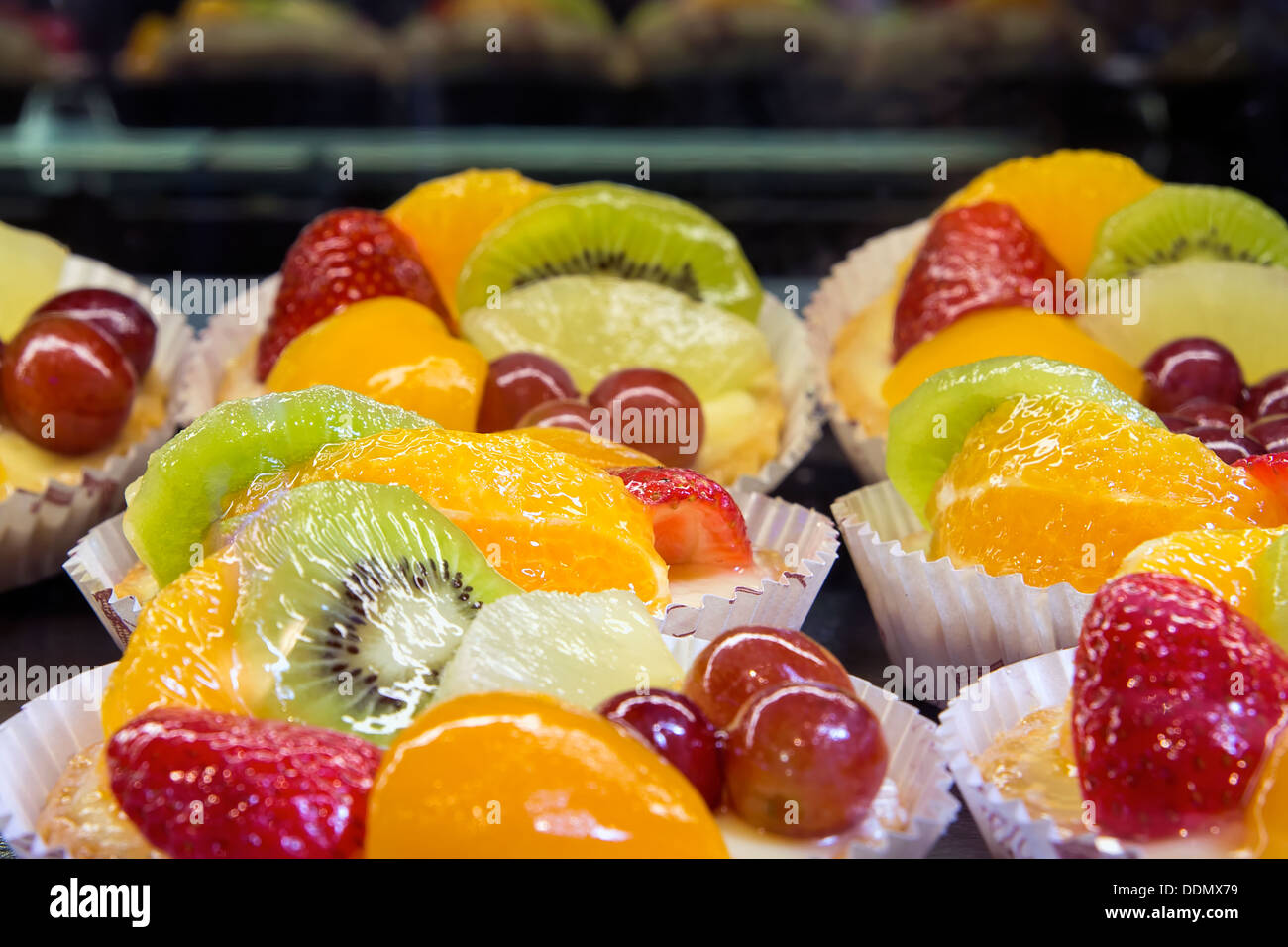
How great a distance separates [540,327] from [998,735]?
4.73ft

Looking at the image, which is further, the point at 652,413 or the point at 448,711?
the point at 652,413

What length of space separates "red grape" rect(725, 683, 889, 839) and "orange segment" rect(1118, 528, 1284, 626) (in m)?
0.47

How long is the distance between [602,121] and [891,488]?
66.4 inches

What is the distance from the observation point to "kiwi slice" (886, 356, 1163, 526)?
7.14 ft

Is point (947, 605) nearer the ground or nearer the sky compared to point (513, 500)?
nearer the ground

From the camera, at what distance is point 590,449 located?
2240 millimetres

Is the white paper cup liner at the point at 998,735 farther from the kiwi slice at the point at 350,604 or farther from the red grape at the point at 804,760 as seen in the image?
the kiwi slice at the point at 350,604

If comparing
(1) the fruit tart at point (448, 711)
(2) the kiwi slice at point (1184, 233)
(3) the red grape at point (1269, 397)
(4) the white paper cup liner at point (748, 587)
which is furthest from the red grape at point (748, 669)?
(2) the kiwi slice at point (1184, 233)

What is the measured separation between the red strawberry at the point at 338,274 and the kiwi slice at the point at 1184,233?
4.60 ft

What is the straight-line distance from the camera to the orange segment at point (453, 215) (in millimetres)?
3141

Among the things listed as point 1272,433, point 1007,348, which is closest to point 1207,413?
point 1272,433

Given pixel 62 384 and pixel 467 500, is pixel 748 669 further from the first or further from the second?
pixel 62 384
